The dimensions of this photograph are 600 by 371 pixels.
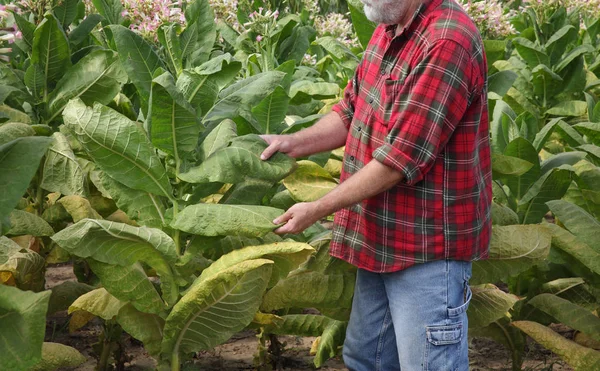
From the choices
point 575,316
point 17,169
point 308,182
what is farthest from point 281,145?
point 575,316

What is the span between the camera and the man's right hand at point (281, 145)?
258 centimetres

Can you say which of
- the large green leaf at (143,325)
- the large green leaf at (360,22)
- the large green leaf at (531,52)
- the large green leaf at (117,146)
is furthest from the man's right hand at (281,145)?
the large green leaf at (531,52)

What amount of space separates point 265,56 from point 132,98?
0.78 metres

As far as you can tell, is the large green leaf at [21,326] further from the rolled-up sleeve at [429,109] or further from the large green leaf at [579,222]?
the large green leaf at [579,222]

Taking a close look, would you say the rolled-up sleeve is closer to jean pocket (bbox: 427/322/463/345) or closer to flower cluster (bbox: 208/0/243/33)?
jean pocket (bbox: 427/322/463/345)

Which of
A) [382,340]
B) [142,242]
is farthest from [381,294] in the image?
[142,242]

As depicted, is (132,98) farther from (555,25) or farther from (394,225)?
(555,25)

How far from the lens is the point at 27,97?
330 cm

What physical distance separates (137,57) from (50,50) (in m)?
0.76

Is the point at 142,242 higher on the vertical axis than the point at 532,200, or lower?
higher

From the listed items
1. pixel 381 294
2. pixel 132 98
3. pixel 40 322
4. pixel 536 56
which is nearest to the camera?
pixel 40 322

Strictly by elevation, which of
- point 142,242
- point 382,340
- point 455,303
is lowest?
point 382,340

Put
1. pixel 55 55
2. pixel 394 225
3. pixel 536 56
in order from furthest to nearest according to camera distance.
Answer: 1. pixel 536 56
2. pixel 55 55
3. pixel 394 225

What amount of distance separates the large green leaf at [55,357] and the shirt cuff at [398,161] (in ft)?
4.01
